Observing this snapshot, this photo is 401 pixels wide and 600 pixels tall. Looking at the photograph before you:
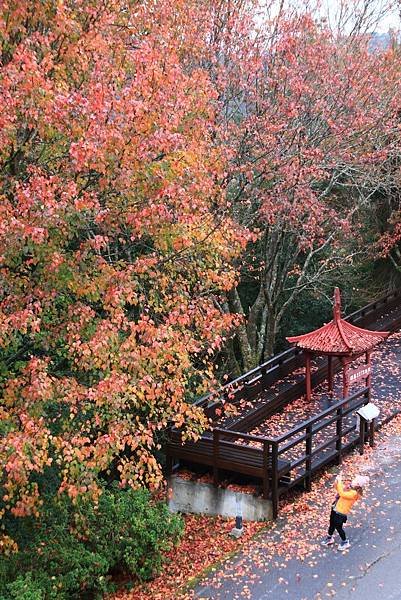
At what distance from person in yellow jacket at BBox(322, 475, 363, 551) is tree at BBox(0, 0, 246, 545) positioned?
2397 millimetres

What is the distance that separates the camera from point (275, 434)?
13.6 meters

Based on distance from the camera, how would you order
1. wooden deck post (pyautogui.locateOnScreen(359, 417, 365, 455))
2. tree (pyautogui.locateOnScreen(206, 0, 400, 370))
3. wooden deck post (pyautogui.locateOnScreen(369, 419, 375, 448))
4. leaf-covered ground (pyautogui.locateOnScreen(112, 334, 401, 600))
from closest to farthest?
leaf-covered ground (pyautogui.locateOnScreen(112, 334, 401, 600))
wooden deck post (pyautogui.locateOnScreen(359, 417, 365, 455))
wooden deck post (pyautogui.locateOnScreen(369, 419, 375, 448))
tree (pyautogui.locateOnScreen(206, 0, 400, 370))

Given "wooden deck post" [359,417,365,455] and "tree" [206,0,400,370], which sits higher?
"tree" [206,0,400,370]

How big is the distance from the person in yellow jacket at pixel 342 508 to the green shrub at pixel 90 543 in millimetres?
2465

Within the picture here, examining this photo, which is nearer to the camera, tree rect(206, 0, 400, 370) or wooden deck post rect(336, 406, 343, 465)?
wooden deck post rect(336, 406, 343, 465)

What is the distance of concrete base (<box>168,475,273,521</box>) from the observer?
36.9 ft

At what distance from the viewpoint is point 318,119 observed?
16312 mm

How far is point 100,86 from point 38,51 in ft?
5.65

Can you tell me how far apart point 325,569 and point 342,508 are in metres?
0.88

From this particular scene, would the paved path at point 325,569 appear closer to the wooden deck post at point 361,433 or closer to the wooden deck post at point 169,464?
the wooden deck post at point 361,433

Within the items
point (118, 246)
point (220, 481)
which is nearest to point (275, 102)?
point (118, 246)

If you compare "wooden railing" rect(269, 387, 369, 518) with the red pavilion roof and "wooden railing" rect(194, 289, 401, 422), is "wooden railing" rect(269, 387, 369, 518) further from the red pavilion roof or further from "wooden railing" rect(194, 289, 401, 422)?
"wooden railing" rect(194, 289, 401, 422)

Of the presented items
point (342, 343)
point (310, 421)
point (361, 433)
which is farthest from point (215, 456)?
point (342, 343)

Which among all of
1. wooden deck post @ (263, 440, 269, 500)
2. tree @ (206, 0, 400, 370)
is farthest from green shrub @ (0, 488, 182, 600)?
tree @ (206, 0, 400, 370)
